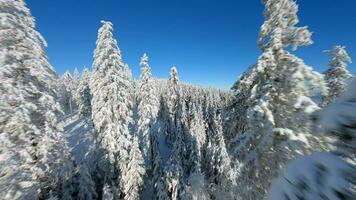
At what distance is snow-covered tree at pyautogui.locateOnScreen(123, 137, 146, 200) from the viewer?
30078 millimetres

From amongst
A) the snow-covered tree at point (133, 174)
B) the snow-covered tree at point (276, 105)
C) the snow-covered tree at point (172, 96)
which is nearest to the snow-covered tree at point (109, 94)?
the snow-covered tree at point (133, 174)

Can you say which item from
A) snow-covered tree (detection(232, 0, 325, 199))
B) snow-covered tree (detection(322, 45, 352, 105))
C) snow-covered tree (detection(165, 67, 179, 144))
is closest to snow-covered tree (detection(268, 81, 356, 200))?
snow-covered tree (detection(232, 0, 325, 199))

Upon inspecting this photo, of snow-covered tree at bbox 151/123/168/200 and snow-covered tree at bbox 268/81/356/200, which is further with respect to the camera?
snow-covered tree at bbox 151/123/168/200

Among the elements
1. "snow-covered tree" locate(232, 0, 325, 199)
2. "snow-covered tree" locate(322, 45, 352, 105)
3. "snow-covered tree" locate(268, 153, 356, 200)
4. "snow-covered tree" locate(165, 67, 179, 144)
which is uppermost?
"snow-covered tree" locate(165, 67, 179, 144)

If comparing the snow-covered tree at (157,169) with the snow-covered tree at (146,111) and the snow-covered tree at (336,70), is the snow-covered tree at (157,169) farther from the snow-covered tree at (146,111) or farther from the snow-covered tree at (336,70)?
the snow-covered tree at (336,70)

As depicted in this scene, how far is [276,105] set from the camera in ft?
38.2

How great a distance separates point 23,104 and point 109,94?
52.0 ft

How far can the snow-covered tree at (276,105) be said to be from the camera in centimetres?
1095

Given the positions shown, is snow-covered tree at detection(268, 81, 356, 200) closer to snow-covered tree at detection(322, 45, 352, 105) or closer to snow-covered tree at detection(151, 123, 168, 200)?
snow-covered tree at detection(322, 45, 352, 105)

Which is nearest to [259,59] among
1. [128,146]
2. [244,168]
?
[244,168]

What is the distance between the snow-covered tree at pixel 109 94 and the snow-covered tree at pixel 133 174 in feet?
7.58

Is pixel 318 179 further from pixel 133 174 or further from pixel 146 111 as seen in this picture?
pixel 146 111

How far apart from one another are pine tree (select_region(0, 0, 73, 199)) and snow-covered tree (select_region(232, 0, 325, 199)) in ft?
26.5

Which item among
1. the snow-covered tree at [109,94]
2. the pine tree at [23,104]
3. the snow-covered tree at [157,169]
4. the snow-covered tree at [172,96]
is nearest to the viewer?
the pine tree at [23,104]
